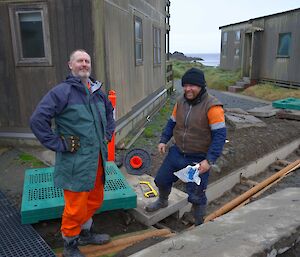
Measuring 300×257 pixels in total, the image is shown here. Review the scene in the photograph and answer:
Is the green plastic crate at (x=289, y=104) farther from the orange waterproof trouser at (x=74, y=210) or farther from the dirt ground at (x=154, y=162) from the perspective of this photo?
the orange waterproof trouser at (x=74, y=210)

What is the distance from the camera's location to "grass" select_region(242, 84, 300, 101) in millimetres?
14723

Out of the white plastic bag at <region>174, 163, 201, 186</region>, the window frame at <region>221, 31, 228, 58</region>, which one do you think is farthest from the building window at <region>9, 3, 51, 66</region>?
the window frame at <region>221, 31, 228, 58</region>

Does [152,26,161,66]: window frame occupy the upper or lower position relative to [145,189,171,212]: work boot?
upper

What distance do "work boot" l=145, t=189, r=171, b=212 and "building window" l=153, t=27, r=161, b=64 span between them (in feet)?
27.3

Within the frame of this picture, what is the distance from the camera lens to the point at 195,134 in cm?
354

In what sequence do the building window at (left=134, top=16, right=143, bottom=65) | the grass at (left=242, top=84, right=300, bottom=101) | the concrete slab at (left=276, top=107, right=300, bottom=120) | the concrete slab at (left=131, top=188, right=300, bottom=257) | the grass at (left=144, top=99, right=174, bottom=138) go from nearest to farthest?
1. the concrete slab at (left=131, top=188, right=300, bottom=257)
2. the grass at (left=144, top=99, right=174, bottom=138)
3. the building window at (left=134, top=16, right=143, bottom=65)
4. the concrete slab at (left=276, top=107, right=300, bottom=120)
5. the grass at (left=242, top=84, right=300, bottom=101)

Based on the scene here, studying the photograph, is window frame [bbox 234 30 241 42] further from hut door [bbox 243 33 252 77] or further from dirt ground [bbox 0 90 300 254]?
dirt ground [bbox 0 90 300 254]

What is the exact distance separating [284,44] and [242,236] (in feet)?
50.7

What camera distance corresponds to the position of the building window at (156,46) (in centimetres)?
1162

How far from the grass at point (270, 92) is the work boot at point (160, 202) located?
1209cm

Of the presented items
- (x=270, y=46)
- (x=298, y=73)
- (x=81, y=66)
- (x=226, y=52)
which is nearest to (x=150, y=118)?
(x=81, y=66)

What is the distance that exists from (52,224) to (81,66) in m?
2.02

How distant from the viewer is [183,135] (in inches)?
143

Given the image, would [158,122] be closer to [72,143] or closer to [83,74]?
[83,74]
